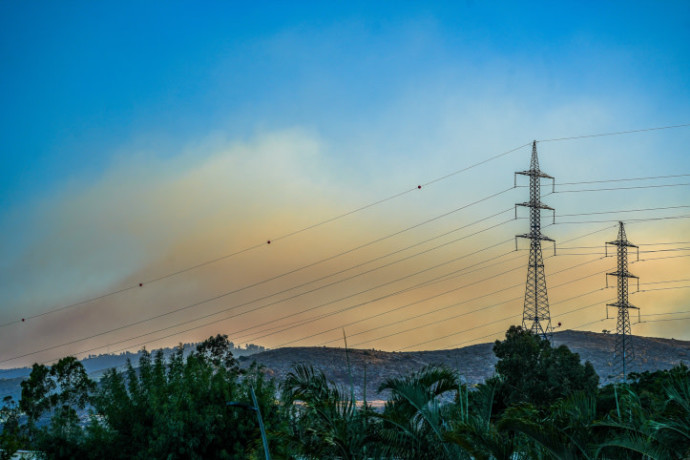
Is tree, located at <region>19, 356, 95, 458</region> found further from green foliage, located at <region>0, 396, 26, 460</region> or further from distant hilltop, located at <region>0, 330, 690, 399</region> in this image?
distant hilltop, located at <region>0, 330, 690, 399</region>

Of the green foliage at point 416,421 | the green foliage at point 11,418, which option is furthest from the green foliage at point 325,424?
the green foliage at point 11,418

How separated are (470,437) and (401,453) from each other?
3108 millimetres

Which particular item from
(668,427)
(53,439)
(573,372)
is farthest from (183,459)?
(573,372)

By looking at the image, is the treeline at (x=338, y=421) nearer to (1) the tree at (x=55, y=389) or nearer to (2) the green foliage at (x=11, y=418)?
(2) the green foliage at (x=11, y=418)

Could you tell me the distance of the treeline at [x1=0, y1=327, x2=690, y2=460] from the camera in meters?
17.9

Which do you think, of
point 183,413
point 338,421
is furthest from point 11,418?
point 338,421

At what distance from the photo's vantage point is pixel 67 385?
231ft

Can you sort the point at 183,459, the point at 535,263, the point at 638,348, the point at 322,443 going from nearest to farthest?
the point at 322,443
the point at 183,459
the point at 535,263
the point at 638,348

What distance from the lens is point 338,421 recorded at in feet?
64.3

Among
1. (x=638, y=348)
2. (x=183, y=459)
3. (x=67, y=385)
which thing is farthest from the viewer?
(x=638, y=348)

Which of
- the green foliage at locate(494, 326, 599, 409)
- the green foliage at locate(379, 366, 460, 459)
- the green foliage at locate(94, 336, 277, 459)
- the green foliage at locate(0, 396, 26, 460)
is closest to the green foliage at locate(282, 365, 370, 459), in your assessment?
the green foliage at locate(379, 366, 460, 459)

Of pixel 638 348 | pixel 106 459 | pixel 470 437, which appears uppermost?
pixel 638 348

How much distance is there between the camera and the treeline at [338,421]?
17.9m

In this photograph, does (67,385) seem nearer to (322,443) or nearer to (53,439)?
(53,439)
